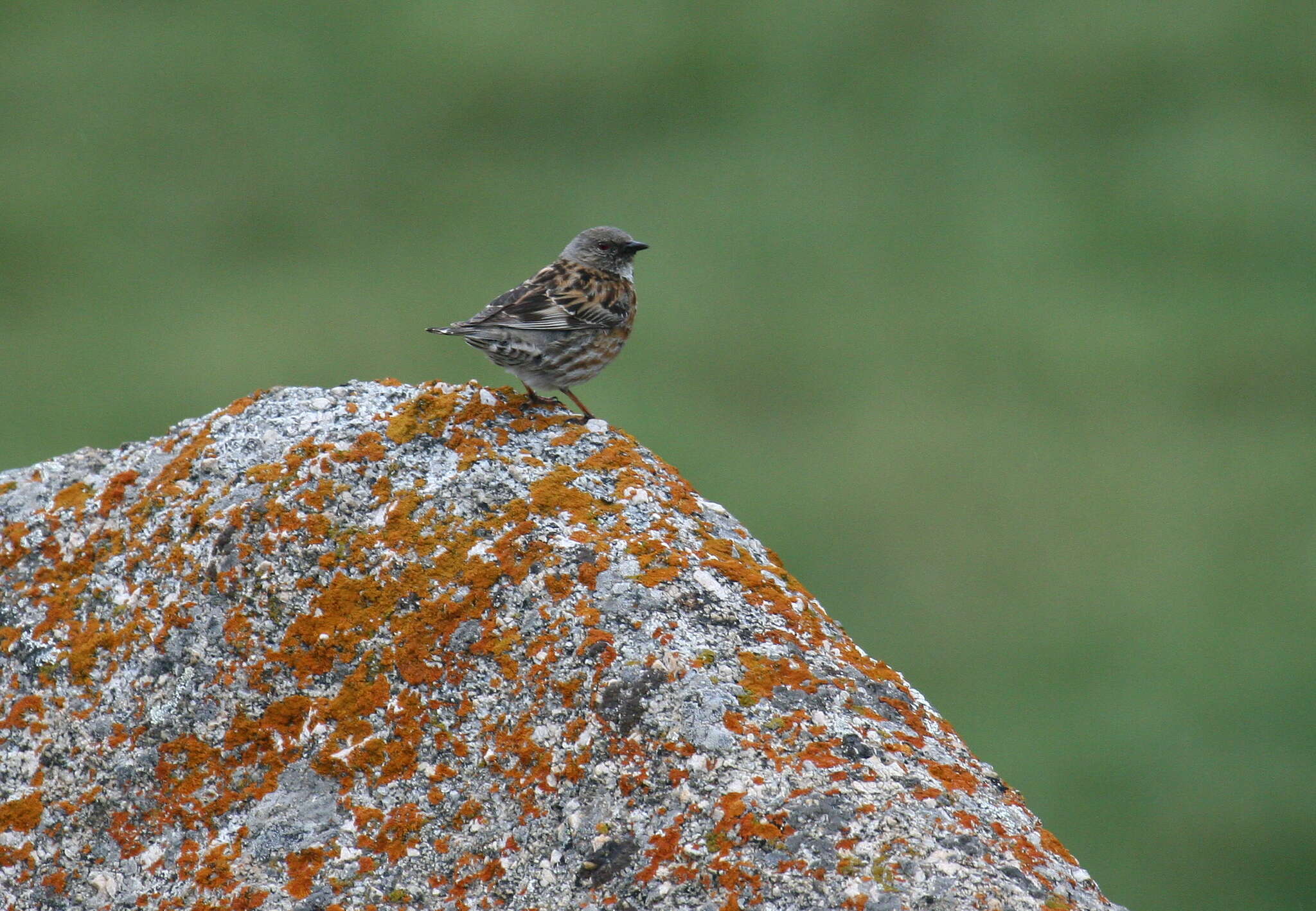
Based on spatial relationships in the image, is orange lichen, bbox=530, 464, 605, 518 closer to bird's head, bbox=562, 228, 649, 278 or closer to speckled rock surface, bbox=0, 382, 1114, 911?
speckled rock surface, bbox=0, 382, 1114, 911

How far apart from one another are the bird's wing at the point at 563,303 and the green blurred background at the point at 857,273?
778 centimetres

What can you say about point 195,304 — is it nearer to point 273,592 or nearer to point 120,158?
point 120,158

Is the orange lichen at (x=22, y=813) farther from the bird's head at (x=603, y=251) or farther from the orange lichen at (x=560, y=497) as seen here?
the bird's head at (x=603, y=251)

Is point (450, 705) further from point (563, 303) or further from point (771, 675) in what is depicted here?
point (563, 303)

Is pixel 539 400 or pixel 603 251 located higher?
pixel 603 251

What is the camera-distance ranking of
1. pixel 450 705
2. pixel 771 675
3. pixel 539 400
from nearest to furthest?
pixel 771 675 < pixel 450 705 < pixel 539 400

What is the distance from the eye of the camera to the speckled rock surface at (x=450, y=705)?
138 inches

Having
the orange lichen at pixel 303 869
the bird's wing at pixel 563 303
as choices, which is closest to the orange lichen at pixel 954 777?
the orange lichen at pixel 303 869

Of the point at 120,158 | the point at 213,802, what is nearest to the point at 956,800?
the point at 213,802

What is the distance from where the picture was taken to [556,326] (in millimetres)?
6246

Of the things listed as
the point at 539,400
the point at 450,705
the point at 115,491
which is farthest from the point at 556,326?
the point at 450,705

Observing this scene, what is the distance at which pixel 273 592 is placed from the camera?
166 inches

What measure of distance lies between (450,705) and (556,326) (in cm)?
264

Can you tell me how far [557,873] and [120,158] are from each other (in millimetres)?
17786
